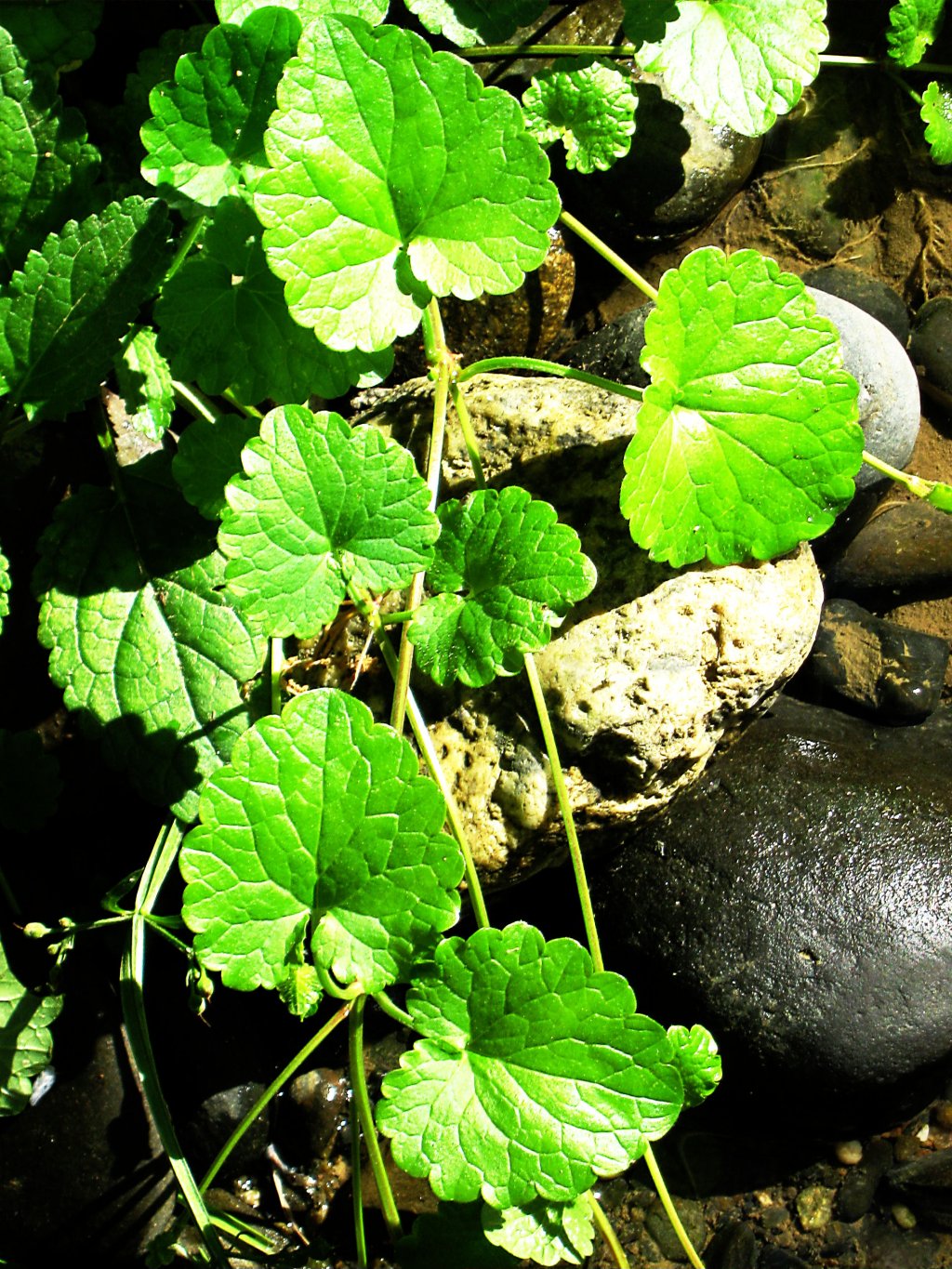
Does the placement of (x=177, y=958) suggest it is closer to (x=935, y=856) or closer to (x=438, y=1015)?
(x=438, y=1015)

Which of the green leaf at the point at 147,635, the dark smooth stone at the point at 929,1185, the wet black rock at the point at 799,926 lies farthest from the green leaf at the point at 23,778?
the dark smooth stone at the point at 929,1185

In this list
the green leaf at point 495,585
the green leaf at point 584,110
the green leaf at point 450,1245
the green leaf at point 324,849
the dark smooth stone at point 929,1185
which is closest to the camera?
the green leaf at point 324,849

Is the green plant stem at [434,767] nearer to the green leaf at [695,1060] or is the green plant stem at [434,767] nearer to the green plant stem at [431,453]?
the green plant stem at [431,453]

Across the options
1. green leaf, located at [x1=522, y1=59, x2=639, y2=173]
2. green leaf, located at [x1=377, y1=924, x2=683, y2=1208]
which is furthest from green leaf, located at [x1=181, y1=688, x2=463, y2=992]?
green leaf, located at [x1=522, y1=59, x2=639, y2=173]

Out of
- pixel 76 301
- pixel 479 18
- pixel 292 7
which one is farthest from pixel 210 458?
pixel 479 18

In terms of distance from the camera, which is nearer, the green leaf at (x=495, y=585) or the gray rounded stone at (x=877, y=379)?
the green leaf at (x=495, y=585)

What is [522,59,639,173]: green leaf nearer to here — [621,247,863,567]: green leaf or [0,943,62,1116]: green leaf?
[621,247,863,567]: green leaf
